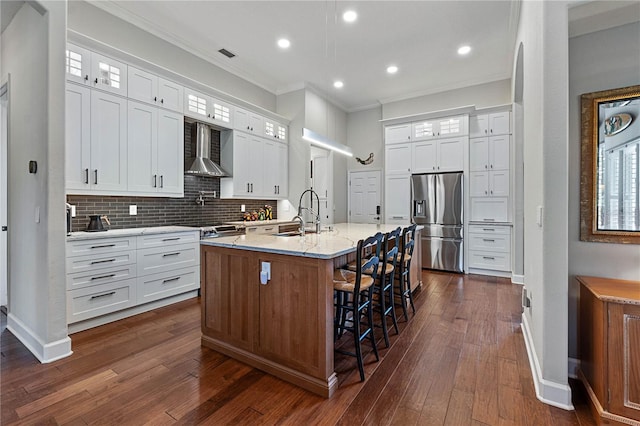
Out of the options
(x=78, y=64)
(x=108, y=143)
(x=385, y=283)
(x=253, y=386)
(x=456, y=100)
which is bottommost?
(x=253, y=386)

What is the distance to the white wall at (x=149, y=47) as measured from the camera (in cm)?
333

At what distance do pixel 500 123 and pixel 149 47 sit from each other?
5.48 meters

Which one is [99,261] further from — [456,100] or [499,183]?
[456,100]

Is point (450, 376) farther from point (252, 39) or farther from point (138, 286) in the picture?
point (252, 39)

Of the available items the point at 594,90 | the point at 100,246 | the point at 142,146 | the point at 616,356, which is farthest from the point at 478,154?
the point at 100,246

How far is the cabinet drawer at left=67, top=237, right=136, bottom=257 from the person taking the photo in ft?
9.09

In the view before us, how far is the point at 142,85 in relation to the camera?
3.54 m

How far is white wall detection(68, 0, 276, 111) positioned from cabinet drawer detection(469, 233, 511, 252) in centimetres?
472

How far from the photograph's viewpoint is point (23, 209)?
104 inches

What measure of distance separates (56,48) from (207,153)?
218 cm

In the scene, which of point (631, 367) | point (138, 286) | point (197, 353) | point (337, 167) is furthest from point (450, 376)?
point (337, 167)

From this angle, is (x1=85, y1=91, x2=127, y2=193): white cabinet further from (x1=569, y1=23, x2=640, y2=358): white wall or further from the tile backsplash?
(x1=569, y1=23, x2=640, y2=358): white wall

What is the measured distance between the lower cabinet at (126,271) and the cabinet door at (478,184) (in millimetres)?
4574

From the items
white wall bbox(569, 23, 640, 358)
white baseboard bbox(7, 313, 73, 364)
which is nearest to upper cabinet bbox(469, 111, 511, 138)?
white wall bbox(569, 23, 640, 358)
